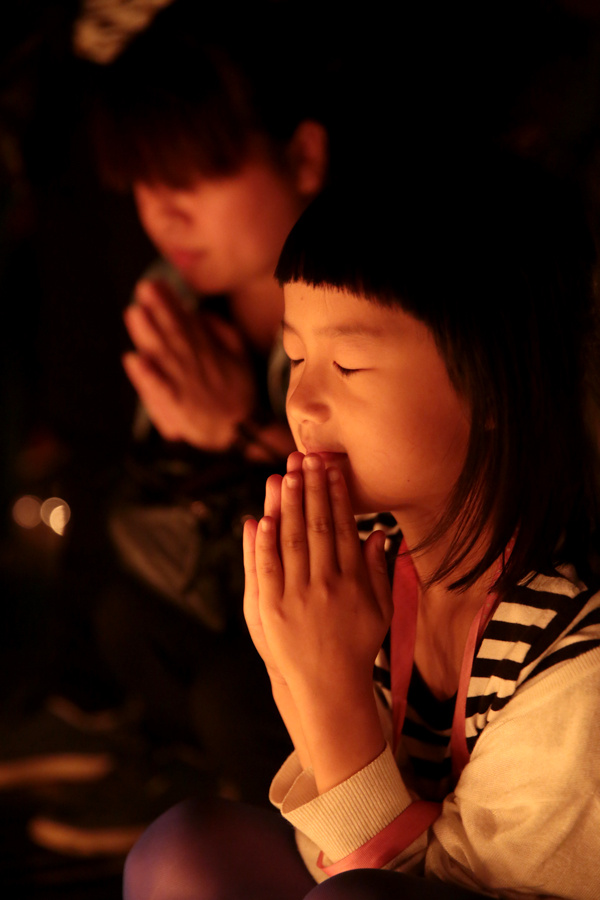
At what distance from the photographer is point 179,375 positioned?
3.79ft

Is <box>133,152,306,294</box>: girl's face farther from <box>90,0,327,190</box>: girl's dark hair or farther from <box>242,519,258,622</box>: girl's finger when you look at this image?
<box>242,519,258,622</box>: girl's finger

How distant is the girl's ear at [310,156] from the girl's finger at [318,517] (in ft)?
1.99

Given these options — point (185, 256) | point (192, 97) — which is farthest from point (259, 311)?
point (192, 97)

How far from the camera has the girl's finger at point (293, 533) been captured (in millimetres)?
651

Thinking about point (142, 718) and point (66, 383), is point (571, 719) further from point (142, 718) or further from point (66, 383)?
point (66, 383)

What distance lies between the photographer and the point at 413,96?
1.18m

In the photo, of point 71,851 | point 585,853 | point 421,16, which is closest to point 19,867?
point 71,851

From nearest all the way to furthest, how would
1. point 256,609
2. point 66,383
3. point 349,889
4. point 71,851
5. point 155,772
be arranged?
point 349,889, point 256,609, point 71,851, point 155,772, point 66,383

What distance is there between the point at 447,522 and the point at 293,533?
122 mm

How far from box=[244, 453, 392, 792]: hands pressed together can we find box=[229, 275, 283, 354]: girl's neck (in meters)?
0.57

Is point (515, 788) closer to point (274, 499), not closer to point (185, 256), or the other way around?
point (274, 499)

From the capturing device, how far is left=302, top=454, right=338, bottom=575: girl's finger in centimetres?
64

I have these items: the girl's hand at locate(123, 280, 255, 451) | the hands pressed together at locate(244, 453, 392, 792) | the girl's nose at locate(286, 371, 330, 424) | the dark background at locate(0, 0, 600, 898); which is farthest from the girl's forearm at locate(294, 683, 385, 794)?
the girl's hand at locate(123, 280, 255, 451)

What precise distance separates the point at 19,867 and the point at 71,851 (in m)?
0.07
